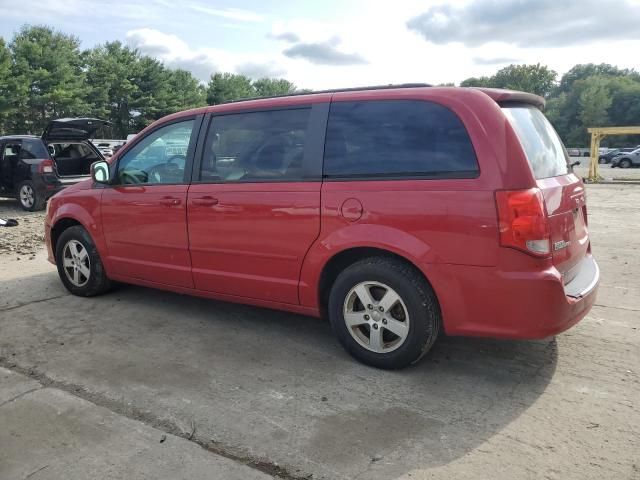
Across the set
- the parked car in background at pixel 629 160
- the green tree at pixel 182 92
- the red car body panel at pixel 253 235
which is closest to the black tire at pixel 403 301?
the red car body panel at pixel 253 235

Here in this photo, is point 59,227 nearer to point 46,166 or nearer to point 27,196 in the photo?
point 46,166

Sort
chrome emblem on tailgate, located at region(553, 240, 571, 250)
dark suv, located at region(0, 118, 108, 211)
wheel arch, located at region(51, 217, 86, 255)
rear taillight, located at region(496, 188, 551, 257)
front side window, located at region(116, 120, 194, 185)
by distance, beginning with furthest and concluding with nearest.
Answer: dark suv, located at region(0, 118, 108, 211), wheel arch, located at region(51, 217, 86, 255), front side window, located at region(116, 120, 194, 185), chrome emblem on tailgate, located at region(553, 240, 571, 250), rear taillight, located at region(496, 188, 551, 257)

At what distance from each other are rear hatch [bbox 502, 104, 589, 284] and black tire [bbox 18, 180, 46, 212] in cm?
1031

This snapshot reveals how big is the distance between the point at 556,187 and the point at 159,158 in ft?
10.6

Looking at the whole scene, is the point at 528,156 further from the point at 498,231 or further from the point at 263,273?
the point at 263,273

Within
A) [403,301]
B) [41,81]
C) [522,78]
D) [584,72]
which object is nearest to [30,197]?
[403,301]

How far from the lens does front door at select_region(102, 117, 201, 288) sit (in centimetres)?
448

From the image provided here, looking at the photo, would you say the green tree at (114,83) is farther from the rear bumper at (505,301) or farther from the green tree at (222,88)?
the rear bumper at (505,301)

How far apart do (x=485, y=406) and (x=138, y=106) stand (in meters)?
52.4

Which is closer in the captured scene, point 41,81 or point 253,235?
point 253,235

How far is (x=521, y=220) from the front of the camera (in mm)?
3021

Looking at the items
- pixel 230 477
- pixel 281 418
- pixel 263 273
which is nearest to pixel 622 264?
pixel 263 273

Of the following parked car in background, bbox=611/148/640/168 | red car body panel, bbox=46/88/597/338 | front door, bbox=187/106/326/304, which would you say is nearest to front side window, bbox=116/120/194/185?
red car body panel, bbox=46/88/597/338

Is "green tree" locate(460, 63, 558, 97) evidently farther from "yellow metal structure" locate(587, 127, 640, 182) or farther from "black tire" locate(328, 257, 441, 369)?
"black tire" locate(328, 257, 441, 369)
